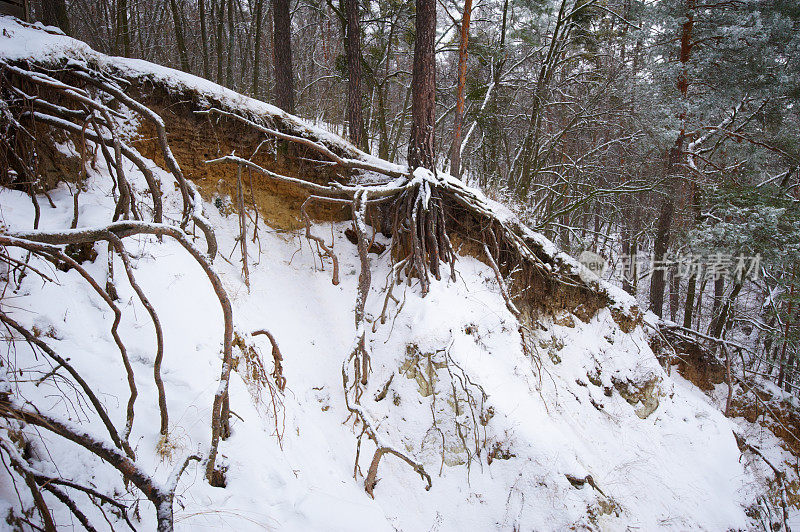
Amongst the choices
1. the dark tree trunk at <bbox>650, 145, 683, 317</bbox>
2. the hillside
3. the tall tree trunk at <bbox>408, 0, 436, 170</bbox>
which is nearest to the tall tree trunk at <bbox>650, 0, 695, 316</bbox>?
the dark tree trunk at <bbox>650, 145, 683, 317</bbox>

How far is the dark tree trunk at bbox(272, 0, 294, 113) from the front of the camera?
7.54 meters

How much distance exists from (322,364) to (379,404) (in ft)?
2.81

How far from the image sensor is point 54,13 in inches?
259

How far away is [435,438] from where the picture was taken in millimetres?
4324

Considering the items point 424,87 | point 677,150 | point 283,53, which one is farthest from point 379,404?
point 677,150

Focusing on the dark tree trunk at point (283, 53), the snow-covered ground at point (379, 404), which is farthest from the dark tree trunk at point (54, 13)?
the snow-covered ground at point (379, 404)

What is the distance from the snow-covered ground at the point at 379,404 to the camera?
8.80ft

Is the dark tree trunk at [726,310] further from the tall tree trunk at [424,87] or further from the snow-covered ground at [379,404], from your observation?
the tall tree trunk at [424,87]

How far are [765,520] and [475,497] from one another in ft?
15.5

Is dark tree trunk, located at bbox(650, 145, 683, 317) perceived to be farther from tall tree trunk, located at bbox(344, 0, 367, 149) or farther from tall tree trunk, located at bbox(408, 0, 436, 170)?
tall tree trunk, located at bbox(344, 0, 367, 149)

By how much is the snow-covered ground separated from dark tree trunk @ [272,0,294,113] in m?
3.56

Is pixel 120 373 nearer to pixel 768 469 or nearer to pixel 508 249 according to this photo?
pixel 508 249

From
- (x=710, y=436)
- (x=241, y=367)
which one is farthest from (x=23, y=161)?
(x=710, y=436)

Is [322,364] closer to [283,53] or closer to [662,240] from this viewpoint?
[283,53]
